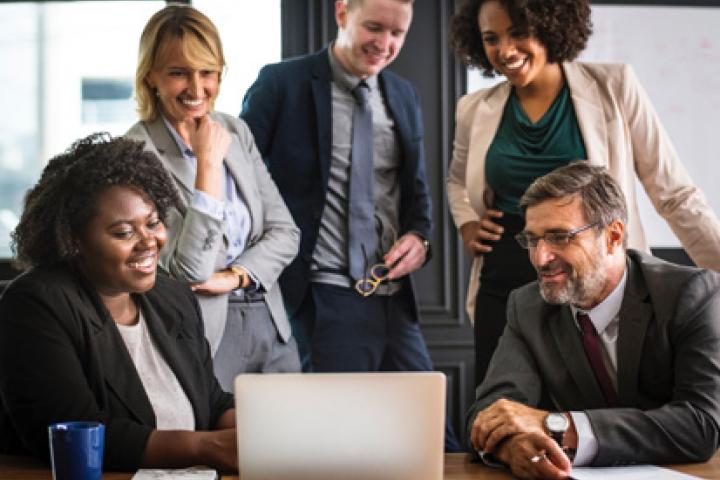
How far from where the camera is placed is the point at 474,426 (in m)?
2.10

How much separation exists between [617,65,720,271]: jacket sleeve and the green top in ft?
0.57

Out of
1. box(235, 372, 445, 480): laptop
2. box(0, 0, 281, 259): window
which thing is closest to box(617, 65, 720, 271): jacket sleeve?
box(235, 372, 445, 480): laptop

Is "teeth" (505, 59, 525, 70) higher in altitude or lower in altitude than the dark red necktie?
higher

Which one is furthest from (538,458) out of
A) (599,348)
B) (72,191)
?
(72,191)

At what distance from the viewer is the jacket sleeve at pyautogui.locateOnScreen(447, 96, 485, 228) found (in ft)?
11.1

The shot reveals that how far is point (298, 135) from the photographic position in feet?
11.2

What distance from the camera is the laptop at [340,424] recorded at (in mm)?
1612

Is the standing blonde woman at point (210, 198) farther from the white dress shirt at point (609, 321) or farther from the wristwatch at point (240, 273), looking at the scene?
the white dress shirt at point (609, 321)

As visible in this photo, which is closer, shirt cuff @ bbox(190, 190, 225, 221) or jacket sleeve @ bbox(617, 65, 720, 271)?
shirt cuff @ bbox(190, 190, 225, 221)

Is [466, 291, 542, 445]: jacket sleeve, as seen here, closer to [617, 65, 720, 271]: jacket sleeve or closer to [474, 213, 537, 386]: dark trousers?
[474, 213, 537, 386]: dark trousers

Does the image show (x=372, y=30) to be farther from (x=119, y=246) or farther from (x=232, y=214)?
(x=119, y=246)

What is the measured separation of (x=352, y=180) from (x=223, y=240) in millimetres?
571

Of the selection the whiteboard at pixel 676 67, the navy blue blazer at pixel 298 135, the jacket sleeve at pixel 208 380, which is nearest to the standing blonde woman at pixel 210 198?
the navy blue blazer at pixel 298 135

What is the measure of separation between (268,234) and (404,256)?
522 millimetres
